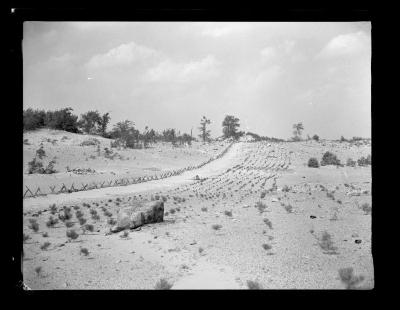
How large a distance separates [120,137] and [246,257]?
29.1 m

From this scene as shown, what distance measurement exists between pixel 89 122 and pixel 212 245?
29586mm

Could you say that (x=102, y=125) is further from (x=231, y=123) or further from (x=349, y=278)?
(x=349, y=278)

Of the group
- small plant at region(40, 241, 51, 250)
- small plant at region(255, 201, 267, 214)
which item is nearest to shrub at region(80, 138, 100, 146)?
small plant at region(255, 201, 267, 214)

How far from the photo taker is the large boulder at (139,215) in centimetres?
852

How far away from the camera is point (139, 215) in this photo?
8703 millimetres

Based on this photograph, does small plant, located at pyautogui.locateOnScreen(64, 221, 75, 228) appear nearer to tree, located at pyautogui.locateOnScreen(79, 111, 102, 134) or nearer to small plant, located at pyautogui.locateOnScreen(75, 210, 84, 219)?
small plant, located at pyautogui.locateOnScreen(75, 210, 84, 219)

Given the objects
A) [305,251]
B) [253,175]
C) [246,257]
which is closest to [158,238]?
[246,257]

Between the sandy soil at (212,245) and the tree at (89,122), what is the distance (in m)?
20.2

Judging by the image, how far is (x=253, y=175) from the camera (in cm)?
2052

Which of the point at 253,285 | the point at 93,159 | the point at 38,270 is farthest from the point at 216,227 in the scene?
the point at 93,159

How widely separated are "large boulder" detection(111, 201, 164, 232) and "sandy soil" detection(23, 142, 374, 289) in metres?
0.24

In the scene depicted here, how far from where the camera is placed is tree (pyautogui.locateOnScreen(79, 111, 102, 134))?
107 ft

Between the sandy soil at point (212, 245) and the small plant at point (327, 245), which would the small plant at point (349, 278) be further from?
the small plant at point (327, 245)
